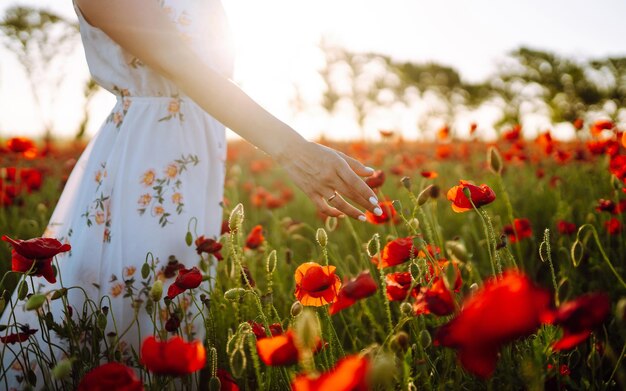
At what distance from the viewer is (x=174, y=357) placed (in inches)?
28.8

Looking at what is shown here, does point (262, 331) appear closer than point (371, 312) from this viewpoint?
Yes

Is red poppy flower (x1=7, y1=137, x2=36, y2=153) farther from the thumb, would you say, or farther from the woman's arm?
the thumb

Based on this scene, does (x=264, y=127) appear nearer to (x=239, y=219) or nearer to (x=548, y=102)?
(x=239, y=219)

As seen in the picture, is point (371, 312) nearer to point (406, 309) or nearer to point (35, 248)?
point (406, 309)

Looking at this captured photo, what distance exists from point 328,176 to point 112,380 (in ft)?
1.94

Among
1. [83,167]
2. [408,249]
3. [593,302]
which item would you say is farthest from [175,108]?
[593,302]

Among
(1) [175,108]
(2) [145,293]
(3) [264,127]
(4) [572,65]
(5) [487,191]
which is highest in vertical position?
(4) [572,65]

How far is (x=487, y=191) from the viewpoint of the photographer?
109cm

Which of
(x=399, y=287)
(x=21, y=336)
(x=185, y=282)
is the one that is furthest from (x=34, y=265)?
(x=399, y=287)

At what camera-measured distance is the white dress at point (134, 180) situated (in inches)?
55.4

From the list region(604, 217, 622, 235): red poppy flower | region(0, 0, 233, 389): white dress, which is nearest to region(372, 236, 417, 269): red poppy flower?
region(0, 0, 233, 389): white dress

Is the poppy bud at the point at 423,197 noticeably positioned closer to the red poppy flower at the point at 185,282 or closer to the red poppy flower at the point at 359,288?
the red poppy flower at the point at 359,288

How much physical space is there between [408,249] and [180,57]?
0.69 m

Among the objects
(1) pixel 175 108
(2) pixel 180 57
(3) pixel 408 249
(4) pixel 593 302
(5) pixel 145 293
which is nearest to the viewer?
(4) pixel 593 302
